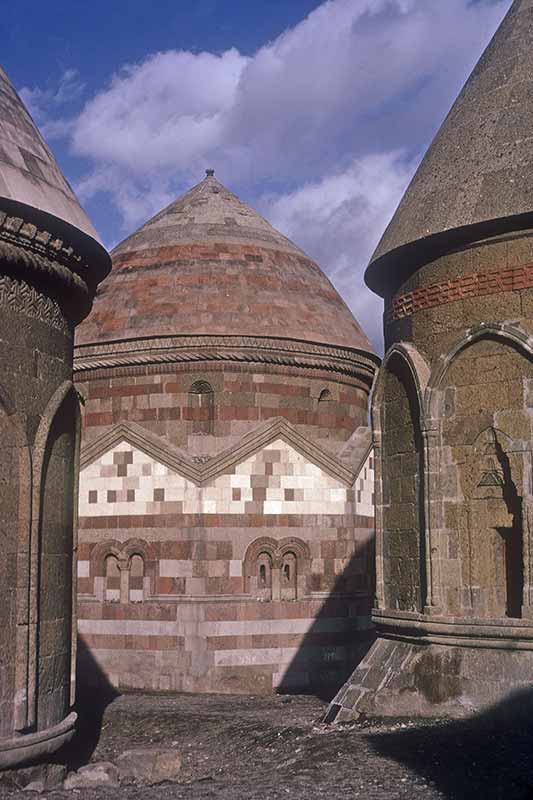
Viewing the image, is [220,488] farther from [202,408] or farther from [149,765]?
[149,765]

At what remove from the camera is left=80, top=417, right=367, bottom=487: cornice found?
1686 centimetres

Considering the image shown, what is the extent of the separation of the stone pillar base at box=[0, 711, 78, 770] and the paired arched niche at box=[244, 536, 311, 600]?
28.3 ft

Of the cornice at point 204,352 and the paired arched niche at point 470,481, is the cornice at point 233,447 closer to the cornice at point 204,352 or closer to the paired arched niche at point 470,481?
the cornice at point 204,352

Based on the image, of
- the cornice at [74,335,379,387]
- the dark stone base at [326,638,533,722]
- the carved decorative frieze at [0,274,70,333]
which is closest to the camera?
the carved decorative frieze at [0,274,70,333]

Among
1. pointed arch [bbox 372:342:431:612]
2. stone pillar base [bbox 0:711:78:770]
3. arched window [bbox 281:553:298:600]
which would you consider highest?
pointed arch [bbox 372:342:431:612]

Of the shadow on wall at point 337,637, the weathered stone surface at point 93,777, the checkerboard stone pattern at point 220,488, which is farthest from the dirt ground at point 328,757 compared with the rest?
the checkerboard stone pattern at point 220,488

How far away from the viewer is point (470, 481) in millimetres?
10266

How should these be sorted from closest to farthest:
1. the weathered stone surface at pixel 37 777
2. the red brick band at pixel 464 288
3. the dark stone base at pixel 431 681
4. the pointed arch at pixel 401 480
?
the weathered stone surface at pixel 37 777
the dark stone base at pixel 431 681
the red brick band at pixel 464 288
the pointed arch at pixel 401 480

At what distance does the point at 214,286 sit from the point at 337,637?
21.1ft

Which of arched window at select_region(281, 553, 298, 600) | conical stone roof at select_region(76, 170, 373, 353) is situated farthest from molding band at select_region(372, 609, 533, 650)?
conical stone roof at select_region(76, 170, 373, 353)

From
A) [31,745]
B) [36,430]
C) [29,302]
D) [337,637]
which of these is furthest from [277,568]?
[29,302]

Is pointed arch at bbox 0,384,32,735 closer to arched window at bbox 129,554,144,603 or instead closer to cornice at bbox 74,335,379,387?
arched window at bbox 129,554,144,603

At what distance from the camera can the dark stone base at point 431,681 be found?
370 inches

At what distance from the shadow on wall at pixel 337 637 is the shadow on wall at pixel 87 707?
2.85 m
